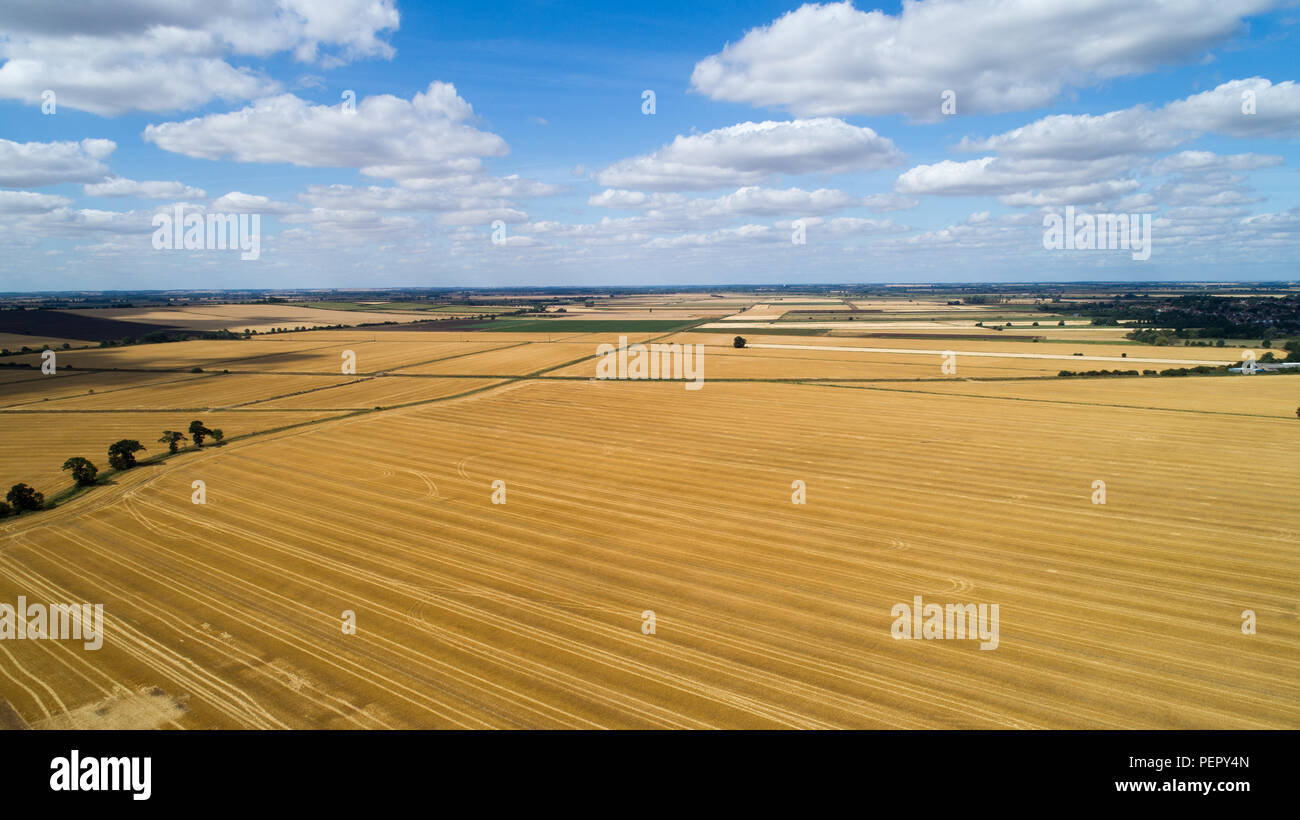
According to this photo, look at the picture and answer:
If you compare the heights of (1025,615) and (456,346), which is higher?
(456,346)

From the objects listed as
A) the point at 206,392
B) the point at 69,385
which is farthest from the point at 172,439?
the point at 69,385

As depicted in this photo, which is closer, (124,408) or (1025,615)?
(1025,615)

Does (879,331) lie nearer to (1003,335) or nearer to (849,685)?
(1003,335)

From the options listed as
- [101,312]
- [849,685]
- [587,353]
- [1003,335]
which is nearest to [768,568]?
[849,685]

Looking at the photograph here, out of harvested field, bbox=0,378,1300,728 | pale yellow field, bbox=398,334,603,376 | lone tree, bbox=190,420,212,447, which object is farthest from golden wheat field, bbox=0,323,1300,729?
pale yellow field, bbox=398,334,603,376

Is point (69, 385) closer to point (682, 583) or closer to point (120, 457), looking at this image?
point (120, 457)

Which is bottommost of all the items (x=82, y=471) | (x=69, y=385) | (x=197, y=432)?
(x=82, y=471)

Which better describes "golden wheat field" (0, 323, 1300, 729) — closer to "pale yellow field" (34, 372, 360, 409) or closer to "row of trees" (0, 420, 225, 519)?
"row of trees" (0, 420, 225, 519)
